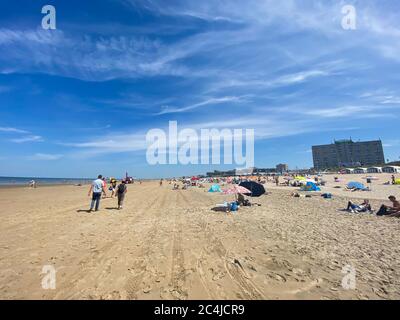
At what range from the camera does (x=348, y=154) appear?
16975cm

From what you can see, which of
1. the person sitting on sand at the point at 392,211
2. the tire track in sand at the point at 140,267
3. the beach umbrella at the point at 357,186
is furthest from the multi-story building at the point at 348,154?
the tire track in sand at the point at 140,267

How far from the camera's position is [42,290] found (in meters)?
4.09

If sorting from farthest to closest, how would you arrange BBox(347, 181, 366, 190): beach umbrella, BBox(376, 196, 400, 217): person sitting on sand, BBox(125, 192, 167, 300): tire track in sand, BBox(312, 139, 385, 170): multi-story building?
BBox(312, 139, 385, 170): multi-story building
BBox(347, 181, 366, 190): beach umbrella
BBox(376, 196, 400, 217): person sitting on sand
BBox(125, 192, 167, 300): tire track in sand

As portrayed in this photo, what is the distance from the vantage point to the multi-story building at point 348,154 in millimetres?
161250

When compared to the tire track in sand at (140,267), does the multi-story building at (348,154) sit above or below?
above

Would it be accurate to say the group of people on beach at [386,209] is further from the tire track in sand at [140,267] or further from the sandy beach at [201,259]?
the tire track in sand at [140,267]

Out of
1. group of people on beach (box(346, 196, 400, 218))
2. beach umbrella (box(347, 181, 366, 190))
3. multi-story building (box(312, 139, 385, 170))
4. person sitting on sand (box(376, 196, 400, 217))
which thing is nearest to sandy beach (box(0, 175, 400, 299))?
person sitting on sand (box(376, 196, 400, 217))

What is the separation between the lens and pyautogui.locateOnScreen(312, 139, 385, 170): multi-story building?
16125cm

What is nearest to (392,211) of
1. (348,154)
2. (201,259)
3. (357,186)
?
(201,259)

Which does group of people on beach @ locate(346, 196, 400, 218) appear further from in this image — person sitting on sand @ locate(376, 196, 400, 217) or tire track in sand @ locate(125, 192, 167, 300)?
tire track in sand @ locate(125, 192, 167, 300)

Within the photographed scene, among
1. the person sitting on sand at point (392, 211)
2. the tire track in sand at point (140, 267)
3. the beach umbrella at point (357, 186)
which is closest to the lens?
the tire track in sand at point (140, 267)

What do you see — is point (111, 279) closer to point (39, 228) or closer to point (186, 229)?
point (186, 229)

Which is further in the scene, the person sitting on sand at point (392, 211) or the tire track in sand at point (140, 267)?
the person sitting on sand at point (392, 211)

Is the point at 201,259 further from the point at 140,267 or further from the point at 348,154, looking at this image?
the point at 348,154
